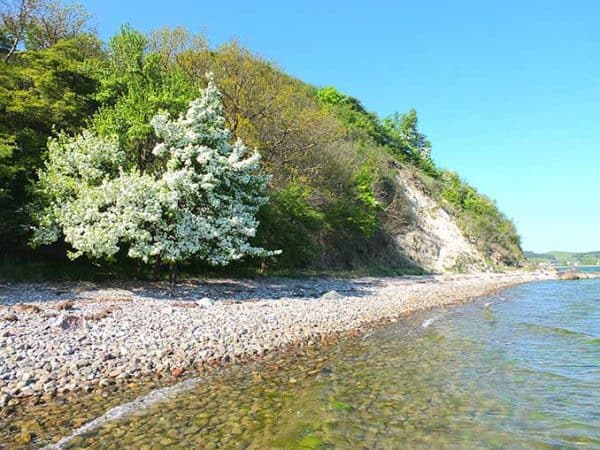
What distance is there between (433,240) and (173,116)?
35.5 metres

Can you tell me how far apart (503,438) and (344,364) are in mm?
4520

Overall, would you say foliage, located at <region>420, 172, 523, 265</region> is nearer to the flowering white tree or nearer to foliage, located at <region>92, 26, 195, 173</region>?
foliage, located at <region>92, 26, 195, 173</region>

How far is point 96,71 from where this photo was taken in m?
22.0

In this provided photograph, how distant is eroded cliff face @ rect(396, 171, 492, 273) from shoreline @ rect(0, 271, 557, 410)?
2384 centimetres

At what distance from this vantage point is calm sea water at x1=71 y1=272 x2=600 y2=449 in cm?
695

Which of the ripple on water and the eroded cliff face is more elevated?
the eroded cliff face

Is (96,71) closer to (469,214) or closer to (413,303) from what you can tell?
(413,303)

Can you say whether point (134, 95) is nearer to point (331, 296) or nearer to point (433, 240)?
point (331, 296)

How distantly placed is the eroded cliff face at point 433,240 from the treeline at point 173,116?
5.86 feet

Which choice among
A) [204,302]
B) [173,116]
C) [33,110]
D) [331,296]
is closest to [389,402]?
[204,302]

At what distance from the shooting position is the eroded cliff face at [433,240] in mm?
45125

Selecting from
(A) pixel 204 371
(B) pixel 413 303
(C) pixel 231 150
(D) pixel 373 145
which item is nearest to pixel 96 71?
(C) pixel 231 150

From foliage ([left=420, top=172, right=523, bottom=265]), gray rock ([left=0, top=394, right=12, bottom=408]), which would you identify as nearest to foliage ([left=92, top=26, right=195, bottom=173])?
gray rock ([left=0, top=394, right=12, bottom=408])

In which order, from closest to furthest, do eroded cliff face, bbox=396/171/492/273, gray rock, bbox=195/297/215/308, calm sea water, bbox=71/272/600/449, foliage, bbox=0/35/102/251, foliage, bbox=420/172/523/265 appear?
calm sea water, bbox=71/272/600/449, gray rock, bbox=195/297/215/308, foliage, bbox=0/35/102/251, eroded cliff face, bbox=396/171/492/273, foliage, bbox=420/172/523/265
